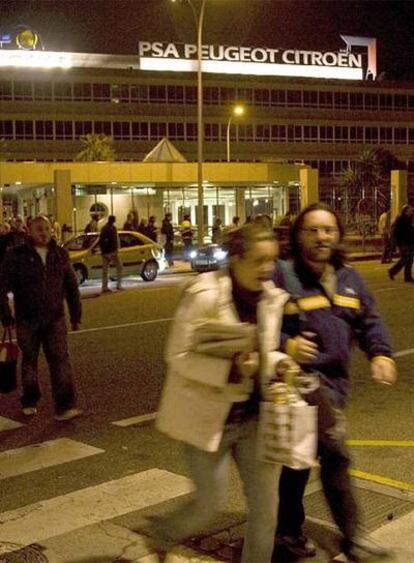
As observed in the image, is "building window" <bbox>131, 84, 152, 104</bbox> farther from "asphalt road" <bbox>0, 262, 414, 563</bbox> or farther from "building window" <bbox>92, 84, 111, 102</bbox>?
"asphalt road" <bbox>0, 262, 414, 563</bbox>

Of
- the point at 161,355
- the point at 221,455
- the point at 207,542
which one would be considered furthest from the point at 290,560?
the point at 161,355

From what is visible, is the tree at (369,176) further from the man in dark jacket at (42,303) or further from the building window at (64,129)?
the man in dark jacket at (42,303)

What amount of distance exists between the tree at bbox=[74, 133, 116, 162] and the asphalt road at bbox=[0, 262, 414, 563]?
1849 inches

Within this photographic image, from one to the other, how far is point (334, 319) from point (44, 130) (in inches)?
2503

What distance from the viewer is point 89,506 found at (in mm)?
5164

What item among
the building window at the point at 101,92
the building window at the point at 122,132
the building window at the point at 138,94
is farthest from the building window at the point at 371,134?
the building window at the point at 101,92

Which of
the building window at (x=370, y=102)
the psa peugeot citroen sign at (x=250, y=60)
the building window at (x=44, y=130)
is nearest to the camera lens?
the building window at (x=44, y=130)

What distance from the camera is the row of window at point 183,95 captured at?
64.4m

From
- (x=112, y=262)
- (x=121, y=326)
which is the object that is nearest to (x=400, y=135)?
(x=112, y=262)

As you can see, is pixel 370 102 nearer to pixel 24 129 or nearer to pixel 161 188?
pixel 24 129

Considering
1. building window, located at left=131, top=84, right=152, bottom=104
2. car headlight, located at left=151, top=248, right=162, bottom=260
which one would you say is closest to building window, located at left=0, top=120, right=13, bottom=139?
building window, located at left=131, top=84, right=152, bottom=104

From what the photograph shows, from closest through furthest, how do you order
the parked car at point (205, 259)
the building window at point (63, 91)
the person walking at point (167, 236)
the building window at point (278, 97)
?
the parked car at point (205, 259) → the person walking at point (167, 236) → the building window at point (63, 91) → the building window at point (278, 97)

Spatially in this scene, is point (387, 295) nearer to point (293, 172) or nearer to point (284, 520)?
point (284, 520)

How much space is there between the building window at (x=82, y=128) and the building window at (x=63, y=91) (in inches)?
82.6
